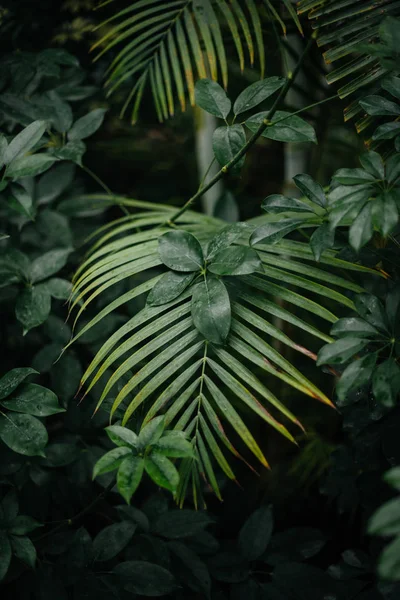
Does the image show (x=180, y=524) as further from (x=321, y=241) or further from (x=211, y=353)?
(x=321, y=241)

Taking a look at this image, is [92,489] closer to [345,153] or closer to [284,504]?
[284,504]

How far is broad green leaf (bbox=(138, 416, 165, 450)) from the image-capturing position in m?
0.69

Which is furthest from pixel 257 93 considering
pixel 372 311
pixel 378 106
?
pixel 372 311

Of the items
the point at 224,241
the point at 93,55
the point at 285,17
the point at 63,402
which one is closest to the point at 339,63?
the point at 285,17

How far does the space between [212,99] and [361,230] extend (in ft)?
1.18

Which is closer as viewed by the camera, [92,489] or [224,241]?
[224,241]

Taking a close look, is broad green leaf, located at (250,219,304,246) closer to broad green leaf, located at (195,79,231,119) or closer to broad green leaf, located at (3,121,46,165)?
broad green leaf, located at (195,79,231,119)

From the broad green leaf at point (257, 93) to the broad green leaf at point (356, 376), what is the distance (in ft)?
1.46

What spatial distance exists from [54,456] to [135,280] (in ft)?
1.43

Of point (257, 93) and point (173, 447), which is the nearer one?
point (173, 447)

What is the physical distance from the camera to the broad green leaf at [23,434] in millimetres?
808

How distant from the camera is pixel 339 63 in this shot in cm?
113

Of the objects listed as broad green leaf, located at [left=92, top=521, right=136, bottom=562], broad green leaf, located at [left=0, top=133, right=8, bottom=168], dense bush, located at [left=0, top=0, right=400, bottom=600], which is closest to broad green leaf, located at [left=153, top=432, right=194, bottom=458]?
dense bush, located at [left=0, top=0, right=400, bottom=600]

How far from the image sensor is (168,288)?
789 mm
